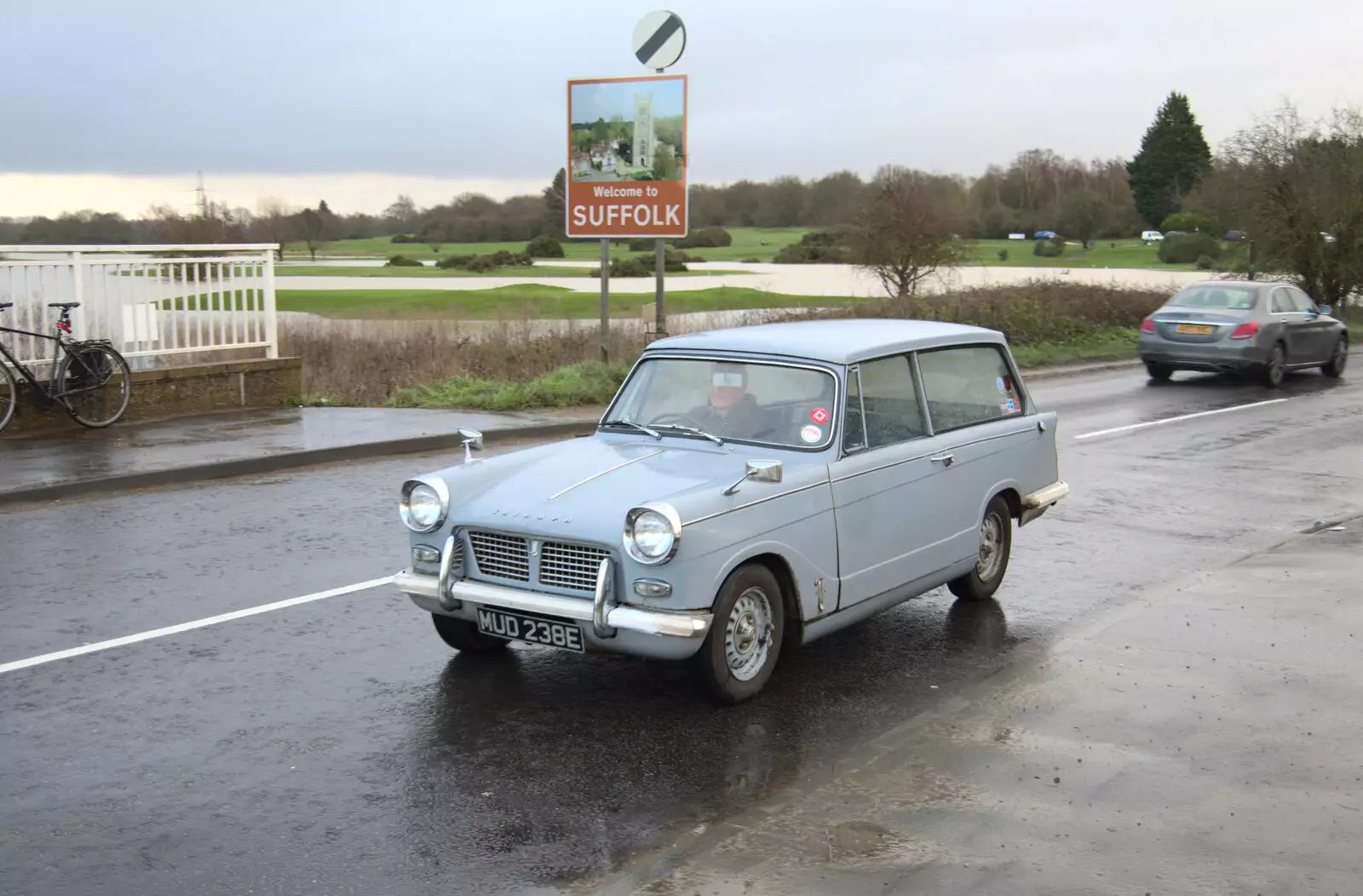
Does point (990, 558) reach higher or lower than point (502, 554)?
lower

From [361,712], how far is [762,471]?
203 cm

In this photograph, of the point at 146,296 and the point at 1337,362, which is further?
the point at 1337,362

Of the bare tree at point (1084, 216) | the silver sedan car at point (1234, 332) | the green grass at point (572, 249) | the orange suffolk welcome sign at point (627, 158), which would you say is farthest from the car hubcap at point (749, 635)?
the bare tree at point (1084, 216)

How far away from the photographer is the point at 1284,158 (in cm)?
3462

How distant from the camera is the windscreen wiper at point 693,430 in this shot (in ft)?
21.3

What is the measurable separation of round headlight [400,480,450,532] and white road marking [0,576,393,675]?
165 centimetres

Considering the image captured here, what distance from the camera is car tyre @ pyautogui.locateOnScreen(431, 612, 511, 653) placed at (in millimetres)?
6422

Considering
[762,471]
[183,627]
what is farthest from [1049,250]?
[762,471]

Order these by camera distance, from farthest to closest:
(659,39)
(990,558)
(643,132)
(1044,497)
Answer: (643,132) < (659,39) < (1044,497) < (990,558)

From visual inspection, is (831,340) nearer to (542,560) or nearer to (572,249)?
(542,560)

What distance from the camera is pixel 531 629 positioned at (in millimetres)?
5723

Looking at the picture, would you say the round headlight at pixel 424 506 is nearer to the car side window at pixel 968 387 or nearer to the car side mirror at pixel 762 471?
the car side mirror at pixel 762 471

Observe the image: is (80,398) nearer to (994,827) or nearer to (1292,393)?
(994,827)

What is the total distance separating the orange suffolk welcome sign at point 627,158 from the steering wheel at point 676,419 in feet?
36.0
